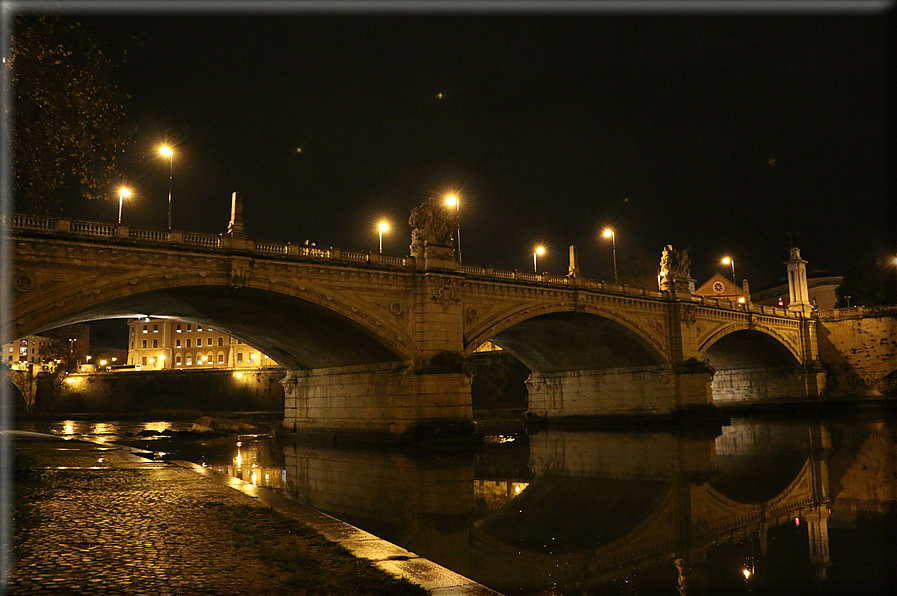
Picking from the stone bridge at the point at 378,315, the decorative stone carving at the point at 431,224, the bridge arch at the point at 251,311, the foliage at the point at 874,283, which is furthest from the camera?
the foliage at the point at 874,283

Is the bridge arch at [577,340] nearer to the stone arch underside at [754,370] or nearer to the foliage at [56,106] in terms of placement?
the stone arch underside at [754,370]

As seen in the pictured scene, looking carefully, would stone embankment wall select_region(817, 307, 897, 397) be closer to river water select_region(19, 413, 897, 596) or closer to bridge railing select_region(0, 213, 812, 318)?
bridge railing select_region(0, 213, 812, 318)

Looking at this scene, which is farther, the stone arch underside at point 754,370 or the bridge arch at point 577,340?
the stone arch underside at point 754,370

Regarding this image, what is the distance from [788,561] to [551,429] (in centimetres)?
3942

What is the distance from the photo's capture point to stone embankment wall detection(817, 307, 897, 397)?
6812 cm

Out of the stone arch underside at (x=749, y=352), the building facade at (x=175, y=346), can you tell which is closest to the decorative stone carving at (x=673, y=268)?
the stone arch underside at (x=749, y=352)

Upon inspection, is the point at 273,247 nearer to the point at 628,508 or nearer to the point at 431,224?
the point at 431,224

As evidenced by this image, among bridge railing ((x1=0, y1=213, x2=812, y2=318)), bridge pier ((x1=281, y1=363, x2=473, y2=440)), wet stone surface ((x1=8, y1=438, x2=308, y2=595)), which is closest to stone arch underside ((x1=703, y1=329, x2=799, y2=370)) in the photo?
bridge railing ((x1=0, y1=213, x2=812, y2=318))

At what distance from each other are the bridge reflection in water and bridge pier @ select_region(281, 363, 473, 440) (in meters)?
2.18

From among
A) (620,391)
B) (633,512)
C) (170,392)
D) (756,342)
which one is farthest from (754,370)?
(170,392)

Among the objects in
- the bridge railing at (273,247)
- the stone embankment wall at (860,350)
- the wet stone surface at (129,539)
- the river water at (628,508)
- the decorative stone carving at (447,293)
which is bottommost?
the river water at (628,508)

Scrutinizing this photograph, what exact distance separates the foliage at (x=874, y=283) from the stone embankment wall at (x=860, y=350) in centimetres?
868

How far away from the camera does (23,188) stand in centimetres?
1738

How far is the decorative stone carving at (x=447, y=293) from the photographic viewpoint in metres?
34.4
